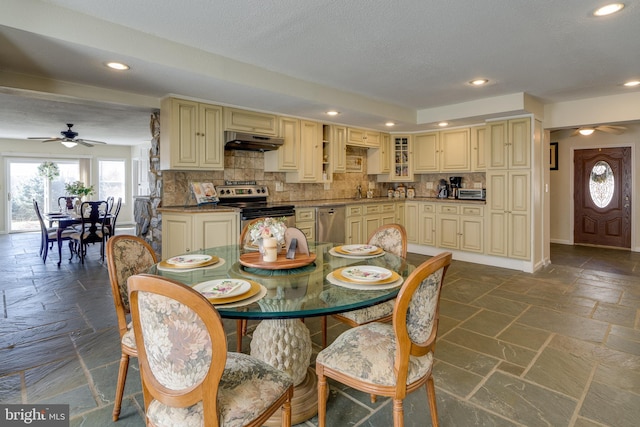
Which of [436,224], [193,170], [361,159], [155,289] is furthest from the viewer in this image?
[361,159]

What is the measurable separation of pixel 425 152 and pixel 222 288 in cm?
534

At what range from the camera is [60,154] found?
8977 mm

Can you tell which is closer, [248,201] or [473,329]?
[473,329]

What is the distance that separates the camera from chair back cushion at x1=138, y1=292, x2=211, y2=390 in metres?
1.06

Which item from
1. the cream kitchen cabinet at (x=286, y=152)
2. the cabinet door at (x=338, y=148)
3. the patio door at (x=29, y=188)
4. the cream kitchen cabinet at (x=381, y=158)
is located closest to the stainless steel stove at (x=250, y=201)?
the cream kitchen cabinet at (x=286, y=152)

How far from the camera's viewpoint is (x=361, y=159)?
638cm

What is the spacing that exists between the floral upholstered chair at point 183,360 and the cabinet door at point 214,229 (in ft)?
8.86

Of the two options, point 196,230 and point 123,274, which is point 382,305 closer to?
point 123,274

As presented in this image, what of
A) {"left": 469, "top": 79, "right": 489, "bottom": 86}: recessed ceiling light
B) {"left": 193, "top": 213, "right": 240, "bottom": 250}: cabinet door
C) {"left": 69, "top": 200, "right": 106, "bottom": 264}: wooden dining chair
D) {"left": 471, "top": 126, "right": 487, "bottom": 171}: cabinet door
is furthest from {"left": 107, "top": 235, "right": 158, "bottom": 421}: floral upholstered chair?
{"left": 471, "top": 126, "right": 487, "bottom": 171}: cabinet door

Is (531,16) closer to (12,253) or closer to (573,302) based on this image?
(573,302)

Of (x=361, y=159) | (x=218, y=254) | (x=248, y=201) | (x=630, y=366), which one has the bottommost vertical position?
(x=630, y=366)

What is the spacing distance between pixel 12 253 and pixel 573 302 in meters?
8.18

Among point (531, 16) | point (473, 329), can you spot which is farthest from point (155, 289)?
point (531, 16)

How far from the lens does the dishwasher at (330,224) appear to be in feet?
16.3
